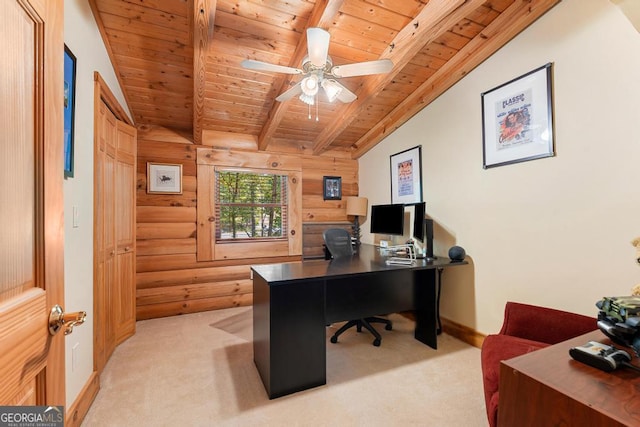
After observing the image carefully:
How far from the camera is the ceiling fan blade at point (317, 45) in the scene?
1706mm

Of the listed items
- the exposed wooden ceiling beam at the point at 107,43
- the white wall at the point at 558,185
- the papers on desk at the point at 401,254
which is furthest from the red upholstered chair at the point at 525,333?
the exposed wooden ceiling beam at the point at 107,43

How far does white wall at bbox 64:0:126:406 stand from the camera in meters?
1.54

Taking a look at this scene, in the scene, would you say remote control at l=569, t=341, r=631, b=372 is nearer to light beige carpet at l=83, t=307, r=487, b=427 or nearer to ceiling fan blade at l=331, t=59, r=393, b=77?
light beige carpet at l=83, t=307, r=487, b=427

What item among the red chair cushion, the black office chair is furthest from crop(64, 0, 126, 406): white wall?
the red chair cushion

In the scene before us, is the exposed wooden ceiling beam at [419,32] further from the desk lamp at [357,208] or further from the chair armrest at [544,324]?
the chair armrest at [544,324]

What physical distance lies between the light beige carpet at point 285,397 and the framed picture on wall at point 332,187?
217 cm

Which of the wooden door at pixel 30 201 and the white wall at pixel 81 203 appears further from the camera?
the white wall at pixel 81 203

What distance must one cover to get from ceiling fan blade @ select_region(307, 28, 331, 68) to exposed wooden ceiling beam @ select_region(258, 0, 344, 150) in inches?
13.2

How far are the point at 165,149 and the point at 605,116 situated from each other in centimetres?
414

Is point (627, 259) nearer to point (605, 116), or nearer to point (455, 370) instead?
point (605, 116)

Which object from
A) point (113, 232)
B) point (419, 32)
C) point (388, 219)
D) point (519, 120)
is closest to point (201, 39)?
point (419, 32)

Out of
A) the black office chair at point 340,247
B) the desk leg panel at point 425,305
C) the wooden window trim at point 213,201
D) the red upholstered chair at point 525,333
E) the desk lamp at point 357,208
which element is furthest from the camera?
the desk lamp at point 357,208

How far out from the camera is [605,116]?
1790mm

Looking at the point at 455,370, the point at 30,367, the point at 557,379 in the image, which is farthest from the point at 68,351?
the point at 455,370
